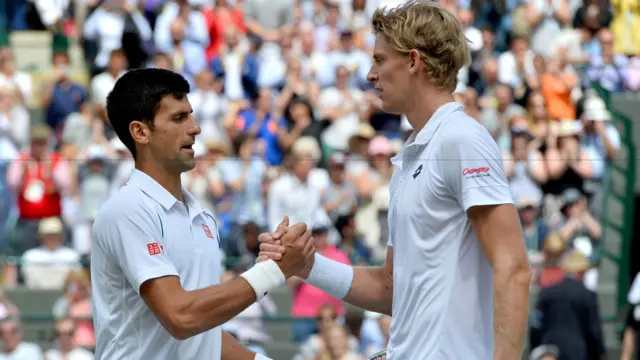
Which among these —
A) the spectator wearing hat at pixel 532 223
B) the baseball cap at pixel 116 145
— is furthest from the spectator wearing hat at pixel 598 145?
the baseball cap at pixel 116 145

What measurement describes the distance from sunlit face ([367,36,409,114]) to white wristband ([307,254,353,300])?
0.72 m

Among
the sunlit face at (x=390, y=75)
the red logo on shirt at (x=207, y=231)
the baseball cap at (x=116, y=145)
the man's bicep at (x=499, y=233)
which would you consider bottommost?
the baseball cap at (x=116, y=145)

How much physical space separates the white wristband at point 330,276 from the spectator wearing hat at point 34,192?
5.37 metres

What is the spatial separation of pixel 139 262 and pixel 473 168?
109 cm

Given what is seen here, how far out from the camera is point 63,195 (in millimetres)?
10250

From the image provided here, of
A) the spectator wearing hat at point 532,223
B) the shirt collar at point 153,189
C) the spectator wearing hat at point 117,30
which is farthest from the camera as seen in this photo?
the spectator wearing hat at point 117,30

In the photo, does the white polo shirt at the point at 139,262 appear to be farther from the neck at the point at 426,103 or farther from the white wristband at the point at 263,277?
the neck at the point at 426,103

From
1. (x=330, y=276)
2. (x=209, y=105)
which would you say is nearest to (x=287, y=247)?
(x=330, y=276)

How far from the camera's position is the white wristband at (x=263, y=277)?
4.34 metres

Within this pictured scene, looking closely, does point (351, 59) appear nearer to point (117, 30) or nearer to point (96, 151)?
point (117, 30)

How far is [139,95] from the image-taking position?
4.48 m

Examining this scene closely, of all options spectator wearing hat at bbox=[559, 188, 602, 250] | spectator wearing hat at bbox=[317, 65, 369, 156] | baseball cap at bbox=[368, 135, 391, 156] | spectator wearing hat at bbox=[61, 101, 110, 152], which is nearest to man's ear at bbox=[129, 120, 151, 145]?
spectator wearing hat at bbox=[559, 188, 602, 250]

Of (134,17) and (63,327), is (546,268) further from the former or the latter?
(134,17)

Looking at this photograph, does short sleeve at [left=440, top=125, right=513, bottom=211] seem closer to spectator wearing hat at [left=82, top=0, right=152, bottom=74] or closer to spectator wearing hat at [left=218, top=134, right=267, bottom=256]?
spectator wearing hat at [left=218, top=134, right=267, bottom=256]
